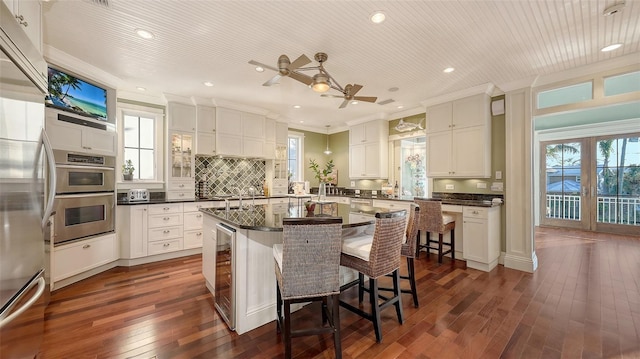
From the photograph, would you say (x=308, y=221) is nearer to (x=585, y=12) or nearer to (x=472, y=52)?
(x=472, y=52)

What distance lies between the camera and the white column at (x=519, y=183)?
366 centimetres

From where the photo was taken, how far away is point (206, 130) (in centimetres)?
467

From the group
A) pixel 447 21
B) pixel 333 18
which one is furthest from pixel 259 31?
pixel 447 21

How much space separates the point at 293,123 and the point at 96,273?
4.77 metres

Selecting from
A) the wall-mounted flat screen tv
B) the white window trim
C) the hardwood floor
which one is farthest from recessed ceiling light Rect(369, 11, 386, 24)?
the white window trim

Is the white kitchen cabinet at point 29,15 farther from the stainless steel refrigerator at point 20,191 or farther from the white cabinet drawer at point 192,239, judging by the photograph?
the white cabinet drawer at point 192,239

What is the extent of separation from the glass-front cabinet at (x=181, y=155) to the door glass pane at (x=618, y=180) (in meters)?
9.47

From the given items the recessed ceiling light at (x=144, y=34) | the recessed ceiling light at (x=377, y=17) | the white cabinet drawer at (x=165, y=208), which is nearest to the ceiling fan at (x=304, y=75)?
the recessed ceiling light at (x=377, y=17)

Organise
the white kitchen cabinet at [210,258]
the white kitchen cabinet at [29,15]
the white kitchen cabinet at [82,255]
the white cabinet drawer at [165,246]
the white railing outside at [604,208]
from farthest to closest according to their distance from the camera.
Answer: the white railing outside at [604,208] → the white cabinet drawer at [165,246] → the white kitchen cabinet at [82,255] → the white kitchen cabinet at [210,258] → the white kitchen cabinet at [29,15]

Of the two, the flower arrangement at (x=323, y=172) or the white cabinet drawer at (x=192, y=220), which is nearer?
the white cabinet drawer at (x=192, y=220)

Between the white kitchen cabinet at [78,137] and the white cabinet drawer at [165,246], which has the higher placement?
the white kitchen cabinet at [78,137]

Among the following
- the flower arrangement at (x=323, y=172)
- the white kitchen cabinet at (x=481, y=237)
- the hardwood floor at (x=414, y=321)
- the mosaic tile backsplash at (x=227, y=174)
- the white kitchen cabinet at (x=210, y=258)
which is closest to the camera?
the hardwood floor at (x=414, y=321)

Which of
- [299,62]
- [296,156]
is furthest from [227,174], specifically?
[299,62]

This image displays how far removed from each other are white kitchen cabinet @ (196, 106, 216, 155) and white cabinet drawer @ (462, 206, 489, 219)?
177 inches
